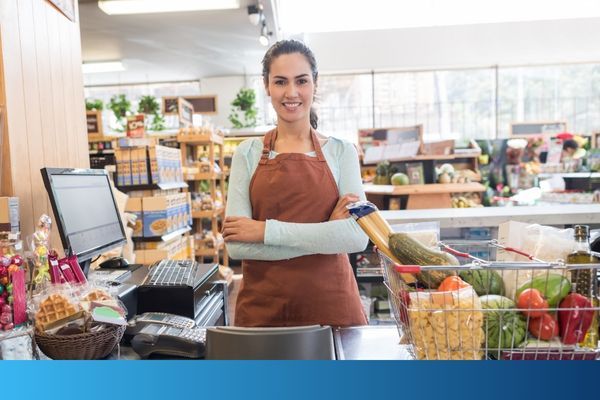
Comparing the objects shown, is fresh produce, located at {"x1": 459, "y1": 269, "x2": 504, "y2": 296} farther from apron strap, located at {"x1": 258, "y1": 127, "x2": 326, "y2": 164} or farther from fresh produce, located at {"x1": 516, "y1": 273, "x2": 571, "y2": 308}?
apron strap, located at {"x1": 258, "y1": 127, "x2": 326, "y2": 164}

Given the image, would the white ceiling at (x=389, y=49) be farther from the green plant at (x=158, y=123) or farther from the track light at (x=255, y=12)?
→ the track light at (x=255, y=12)

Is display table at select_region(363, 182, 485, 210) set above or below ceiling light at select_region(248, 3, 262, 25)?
below

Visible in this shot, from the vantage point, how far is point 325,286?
171 centimetres

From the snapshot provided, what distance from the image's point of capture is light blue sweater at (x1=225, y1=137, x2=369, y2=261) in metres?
1.62

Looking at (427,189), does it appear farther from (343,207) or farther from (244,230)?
(244,230)

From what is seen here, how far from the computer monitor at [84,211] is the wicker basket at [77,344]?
428 mm

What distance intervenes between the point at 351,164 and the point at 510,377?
1.13m

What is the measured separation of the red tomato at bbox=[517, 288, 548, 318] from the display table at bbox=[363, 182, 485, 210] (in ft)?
11.2

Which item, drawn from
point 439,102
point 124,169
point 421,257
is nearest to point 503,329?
point 421,257

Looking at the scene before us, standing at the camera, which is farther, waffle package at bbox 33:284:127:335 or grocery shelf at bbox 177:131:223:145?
grocery shelf at bbox 177:131:223:145

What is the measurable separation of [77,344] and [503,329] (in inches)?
34.5

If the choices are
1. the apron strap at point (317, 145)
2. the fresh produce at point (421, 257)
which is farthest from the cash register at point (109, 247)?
the fresh produce at point (421, 257)

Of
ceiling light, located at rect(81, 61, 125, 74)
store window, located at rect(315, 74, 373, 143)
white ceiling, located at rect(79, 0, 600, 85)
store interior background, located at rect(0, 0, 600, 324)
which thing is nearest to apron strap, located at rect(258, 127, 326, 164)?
store interior background, located at rect(0, 0, 600, 324)

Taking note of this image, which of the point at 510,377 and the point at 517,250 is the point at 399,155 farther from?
the point at 510,377
